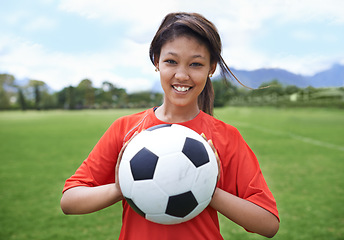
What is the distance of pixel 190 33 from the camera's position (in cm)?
152

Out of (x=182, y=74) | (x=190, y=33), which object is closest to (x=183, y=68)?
(x=182, y=74)

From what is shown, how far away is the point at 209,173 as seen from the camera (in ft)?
4.08

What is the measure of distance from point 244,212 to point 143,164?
0.52 meters

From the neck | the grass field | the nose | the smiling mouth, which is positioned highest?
the nose

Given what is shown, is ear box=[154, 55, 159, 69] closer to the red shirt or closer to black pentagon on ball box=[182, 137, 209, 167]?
the red shirt

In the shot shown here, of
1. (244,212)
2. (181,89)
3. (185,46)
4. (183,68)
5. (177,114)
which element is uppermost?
(185,46)

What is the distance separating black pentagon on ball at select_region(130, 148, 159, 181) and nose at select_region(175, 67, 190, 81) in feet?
1.34

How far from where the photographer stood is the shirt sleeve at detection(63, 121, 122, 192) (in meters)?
1.50

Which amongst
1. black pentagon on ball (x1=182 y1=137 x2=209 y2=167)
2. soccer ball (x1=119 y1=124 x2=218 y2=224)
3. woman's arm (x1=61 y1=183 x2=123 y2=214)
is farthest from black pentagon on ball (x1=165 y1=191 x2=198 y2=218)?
woman's arm (x1=61 y1=183 x2=123 y2=214)

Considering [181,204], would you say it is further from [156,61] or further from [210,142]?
[156,61]

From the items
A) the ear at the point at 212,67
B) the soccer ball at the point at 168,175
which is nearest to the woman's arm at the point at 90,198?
the soccer ball at the point at 168,175

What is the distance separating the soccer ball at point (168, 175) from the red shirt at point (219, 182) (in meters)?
0.19

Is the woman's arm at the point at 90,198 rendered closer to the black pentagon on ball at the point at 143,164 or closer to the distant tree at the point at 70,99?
the black pentagon on ball at the point at 143,164

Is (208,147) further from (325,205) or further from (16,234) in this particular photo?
(325,205)
